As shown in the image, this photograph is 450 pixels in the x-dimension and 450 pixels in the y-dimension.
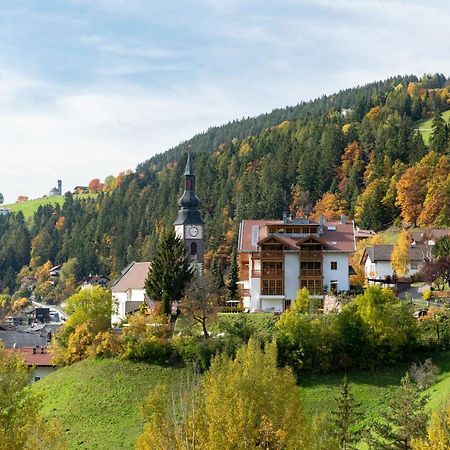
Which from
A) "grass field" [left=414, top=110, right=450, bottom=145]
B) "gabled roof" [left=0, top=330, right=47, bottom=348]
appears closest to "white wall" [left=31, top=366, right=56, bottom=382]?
"gabled roof" [left=0, top=330, right=47, bottom=348]

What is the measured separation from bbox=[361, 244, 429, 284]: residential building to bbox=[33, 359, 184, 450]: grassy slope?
38.0 meters

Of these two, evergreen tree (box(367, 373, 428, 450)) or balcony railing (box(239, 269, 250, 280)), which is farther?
balcony railing (box(239, 269, 250, 280))

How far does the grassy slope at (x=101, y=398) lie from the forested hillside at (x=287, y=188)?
6302 centimetres

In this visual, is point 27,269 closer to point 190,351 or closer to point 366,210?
point 366,210

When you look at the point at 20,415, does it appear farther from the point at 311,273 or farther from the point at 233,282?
the point at 233,282

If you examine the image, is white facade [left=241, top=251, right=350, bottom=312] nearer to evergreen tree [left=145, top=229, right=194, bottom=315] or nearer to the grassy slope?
evergreen tree [left=145, top=229, right=194, bottom=315]

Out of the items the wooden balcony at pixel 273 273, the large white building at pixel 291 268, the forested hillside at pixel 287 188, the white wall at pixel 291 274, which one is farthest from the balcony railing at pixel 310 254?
the forested hillside at pixel 287 188

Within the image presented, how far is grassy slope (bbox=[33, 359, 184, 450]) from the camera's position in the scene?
42.8m

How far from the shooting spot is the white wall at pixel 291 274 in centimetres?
6344

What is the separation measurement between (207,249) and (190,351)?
259 ft

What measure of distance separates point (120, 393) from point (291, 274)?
68.5 ft

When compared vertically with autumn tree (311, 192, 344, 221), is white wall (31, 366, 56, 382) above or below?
below

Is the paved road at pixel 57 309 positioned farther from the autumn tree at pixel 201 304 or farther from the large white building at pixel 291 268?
the autumn tree at pixel 201 304

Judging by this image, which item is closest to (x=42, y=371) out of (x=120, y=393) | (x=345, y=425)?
(x=120, y=393)
